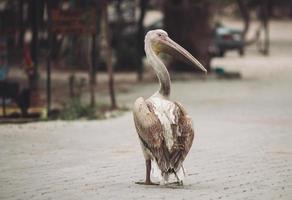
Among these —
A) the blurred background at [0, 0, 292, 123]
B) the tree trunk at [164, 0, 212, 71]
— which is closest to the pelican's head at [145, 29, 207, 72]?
the blurred background at [0, 0, 292, 123]

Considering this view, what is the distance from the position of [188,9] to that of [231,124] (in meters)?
14.4

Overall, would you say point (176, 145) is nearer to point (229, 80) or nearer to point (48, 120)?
point (48, 120)

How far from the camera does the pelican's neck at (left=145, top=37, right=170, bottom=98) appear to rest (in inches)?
420

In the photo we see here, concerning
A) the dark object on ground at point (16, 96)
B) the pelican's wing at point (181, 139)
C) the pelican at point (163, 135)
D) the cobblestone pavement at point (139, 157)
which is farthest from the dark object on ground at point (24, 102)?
the pelican's wing at point (181, 139)

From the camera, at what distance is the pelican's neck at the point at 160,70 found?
35.0 feet

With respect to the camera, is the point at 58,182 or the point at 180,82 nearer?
the point at 58,182

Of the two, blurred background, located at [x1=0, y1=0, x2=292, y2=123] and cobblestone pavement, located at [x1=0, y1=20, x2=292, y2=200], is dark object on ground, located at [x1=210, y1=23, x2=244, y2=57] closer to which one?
blurred background, located at [x1=0, y1=0, x2=292, y2=123]

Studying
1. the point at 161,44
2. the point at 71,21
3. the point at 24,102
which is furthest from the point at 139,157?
the point at 71,21

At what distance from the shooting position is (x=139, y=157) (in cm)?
1327

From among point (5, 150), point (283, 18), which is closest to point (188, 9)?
point (5, 150)

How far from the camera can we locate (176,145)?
394 inches

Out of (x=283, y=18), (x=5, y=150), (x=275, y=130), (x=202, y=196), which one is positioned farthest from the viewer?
(x=283, y=18)

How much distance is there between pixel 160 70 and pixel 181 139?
105 cm

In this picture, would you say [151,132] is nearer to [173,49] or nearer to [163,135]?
[163,135]
